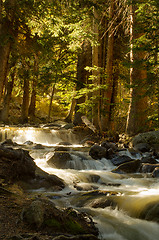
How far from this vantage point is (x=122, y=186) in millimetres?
6844

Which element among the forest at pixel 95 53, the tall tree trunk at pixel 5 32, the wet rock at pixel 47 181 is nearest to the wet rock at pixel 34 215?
the wet rock at pixel 47 181

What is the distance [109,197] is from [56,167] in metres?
3.49

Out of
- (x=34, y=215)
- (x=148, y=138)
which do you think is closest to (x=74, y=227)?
(x=34, y=215)

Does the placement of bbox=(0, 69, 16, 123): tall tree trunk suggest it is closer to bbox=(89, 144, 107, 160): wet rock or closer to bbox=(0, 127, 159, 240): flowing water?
bbox=(0, 127, 159, 240): flowing water

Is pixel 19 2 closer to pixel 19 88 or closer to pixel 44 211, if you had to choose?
pixel 44 211

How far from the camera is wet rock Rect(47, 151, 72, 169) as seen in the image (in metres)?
8.57

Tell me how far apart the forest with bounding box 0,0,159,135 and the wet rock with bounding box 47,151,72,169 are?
12.8 feet

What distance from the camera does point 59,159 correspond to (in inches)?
346

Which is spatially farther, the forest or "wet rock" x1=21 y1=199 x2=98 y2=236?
the forest

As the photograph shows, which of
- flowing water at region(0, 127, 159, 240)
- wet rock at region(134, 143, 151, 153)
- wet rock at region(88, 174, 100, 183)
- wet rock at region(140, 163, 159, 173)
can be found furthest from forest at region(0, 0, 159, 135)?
wet rock at region(88, 174, 100, 183)

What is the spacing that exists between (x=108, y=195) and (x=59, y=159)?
3.58 m

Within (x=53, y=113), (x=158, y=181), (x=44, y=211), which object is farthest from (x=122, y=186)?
(x=53, y=113)

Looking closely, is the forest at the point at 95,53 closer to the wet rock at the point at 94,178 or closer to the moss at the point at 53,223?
the wet rock at the point at 94,178

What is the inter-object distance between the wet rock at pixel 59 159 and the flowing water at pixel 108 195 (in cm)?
16
